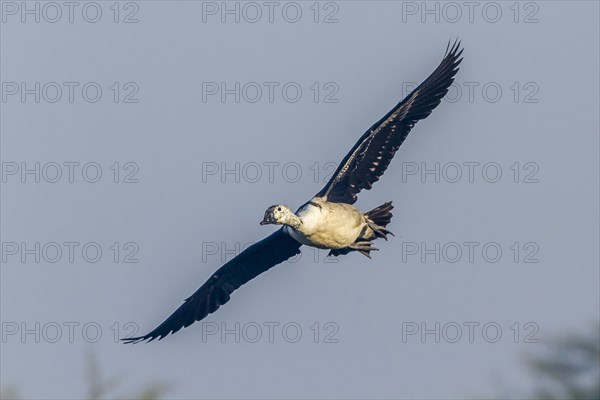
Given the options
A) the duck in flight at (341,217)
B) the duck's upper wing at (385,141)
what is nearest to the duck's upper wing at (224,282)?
the duck in flight at (341,217)

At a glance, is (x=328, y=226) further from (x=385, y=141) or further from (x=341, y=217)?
(x=385, y=141)

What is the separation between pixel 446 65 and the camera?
26.0 metres

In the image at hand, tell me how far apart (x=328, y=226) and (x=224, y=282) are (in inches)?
109

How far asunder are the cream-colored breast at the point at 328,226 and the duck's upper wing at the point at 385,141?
0.48m

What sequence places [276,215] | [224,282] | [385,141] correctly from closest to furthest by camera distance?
[276,215] < [385,141] < [224,282]

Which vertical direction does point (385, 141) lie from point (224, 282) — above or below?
above

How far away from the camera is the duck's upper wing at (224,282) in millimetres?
26969

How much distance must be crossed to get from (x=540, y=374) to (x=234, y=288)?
586 centimetres

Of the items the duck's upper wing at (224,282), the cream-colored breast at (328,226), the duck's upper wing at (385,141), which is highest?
the duck's upper wing at (385,141)

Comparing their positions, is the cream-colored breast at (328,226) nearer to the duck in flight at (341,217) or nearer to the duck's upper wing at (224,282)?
the duck in flight at (341,217)

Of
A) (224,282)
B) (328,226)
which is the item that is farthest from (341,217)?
(224,282)

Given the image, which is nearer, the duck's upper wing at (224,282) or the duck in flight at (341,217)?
the duck in flight at (341,217)

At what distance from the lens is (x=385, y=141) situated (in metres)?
25.8

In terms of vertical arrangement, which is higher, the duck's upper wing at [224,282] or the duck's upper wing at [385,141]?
the duck's upper wing at [385,141]
